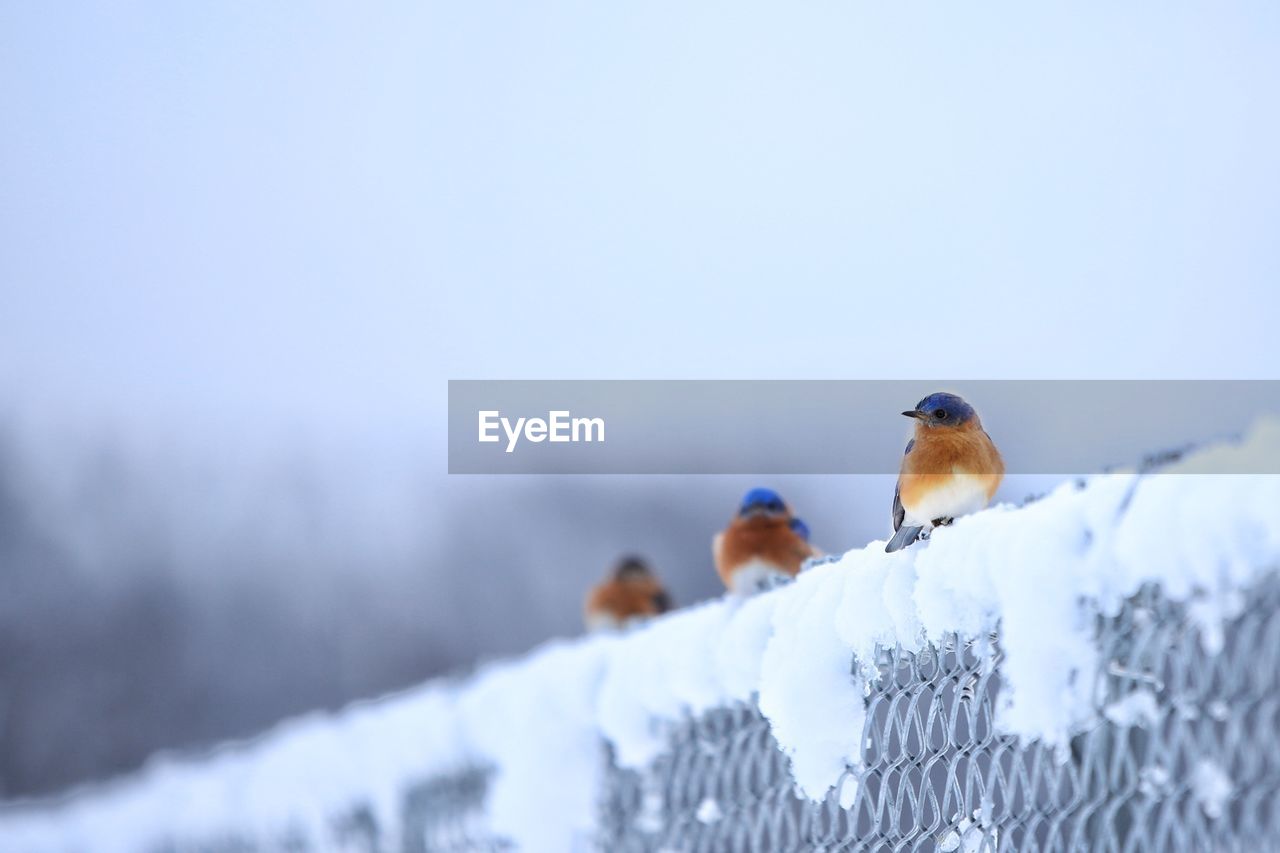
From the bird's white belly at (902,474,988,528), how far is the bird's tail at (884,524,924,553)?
0.45 feet

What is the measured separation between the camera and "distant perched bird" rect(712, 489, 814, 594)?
3.47 m

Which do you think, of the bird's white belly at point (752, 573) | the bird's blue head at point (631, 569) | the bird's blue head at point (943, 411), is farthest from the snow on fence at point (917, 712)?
the bird's blue head at point (631, 569)

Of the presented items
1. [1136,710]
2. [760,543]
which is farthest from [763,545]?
[1136,710]

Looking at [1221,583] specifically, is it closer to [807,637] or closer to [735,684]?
[807,637]

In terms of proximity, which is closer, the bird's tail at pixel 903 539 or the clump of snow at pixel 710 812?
the bird's tail at pixel 903 539

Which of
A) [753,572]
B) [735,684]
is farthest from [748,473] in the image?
[735,684]

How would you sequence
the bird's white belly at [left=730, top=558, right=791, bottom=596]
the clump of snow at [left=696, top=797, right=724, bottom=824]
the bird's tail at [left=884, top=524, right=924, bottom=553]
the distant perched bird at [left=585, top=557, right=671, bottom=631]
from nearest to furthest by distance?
the bird's tail at [left=884, top=524, right=924, bottom=553], the clump of snow at [left=696, top=797, right=724, bottom=824], the bird's white belly at [left=730, top=558, right=791, bottom=596], the distant perched bird at [left=585, top=557, right=671, bottom=631]

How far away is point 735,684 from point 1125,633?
2.65 ft

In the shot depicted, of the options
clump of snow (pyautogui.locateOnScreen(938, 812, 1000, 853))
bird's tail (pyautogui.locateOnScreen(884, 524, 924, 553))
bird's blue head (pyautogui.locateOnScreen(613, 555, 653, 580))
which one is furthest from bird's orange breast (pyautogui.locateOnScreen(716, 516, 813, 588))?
clump of snow (pyautogui.locateOnScreen(938, 812, 1000, 853))

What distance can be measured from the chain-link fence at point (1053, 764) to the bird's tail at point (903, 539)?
0.46ft

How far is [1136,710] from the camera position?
118 cm

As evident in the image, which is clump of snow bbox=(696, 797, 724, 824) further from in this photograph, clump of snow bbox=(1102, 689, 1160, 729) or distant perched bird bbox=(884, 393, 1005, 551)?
clump of snow bbox=(1102, 689, 1160, 729)

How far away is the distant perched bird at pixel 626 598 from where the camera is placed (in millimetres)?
4953

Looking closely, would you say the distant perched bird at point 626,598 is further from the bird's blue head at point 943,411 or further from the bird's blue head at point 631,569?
the bird's blue head at point 943,411
